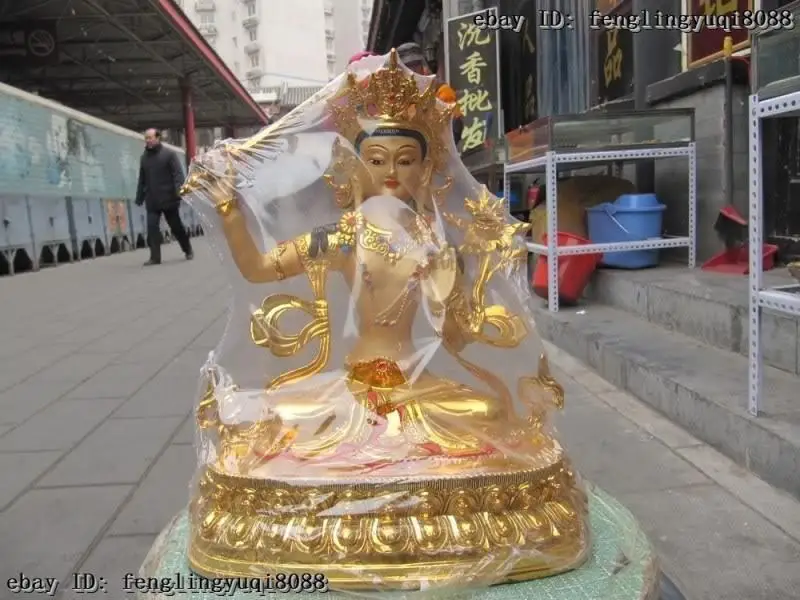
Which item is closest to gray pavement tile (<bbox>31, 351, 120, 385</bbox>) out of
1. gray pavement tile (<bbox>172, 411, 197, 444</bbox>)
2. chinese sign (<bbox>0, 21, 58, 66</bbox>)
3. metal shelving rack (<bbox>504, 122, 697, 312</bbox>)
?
gray pavement tile (<bbox>172, 411, 197, 444</bbox>)

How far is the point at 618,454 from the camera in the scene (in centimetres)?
253

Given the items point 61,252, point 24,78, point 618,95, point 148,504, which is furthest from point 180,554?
point 24,78

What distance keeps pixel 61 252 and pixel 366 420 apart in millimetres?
9714

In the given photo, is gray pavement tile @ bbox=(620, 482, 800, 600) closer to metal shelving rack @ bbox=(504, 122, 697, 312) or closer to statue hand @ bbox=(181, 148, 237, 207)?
statue hand @ bbox=(181, 148, 237, 207)

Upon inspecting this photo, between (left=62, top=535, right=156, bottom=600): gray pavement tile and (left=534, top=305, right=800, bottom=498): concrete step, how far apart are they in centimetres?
171

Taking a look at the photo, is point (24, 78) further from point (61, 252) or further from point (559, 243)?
point (559, 243)

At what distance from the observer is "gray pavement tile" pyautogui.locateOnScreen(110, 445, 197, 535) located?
2053 millimetres

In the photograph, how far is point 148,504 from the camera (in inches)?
86.3

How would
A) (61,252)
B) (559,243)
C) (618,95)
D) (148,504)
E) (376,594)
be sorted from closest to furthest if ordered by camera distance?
(376,594) < (148,504) < (559,243) < (618,95) < (61,252)

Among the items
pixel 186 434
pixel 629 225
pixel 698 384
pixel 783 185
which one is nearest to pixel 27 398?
pixel 186 434

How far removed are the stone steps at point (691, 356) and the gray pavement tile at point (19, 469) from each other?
2183mm

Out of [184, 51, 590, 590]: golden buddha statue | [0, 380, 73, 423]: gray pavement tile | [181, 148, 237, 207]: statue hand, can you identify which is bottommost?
[0, 380, 73, 423]: gray pavement tile

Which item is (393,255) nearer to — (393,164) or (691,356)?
(393,164)

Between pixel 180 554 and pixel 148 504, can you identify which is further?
pixel 148 504
